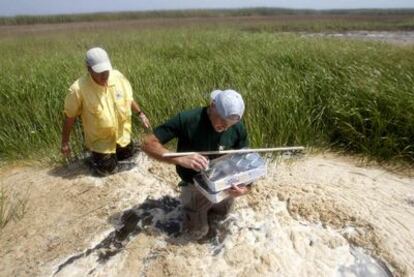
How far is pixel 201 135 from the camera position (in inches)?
113

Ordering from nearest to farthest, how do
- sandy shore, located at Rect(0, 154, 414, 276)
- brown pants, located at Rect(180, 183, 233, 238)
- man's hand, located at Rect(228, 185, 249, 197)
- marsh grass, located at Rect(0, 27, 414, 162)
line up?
man's hand, located at Rect(228, 185, 249, 197), sandy shore, located at Rect(0, 154, 414, 276), brown pants, located at Rect(180, 183, 233, 238), marsh grass, located at Rect(0, 27, 414, 162)

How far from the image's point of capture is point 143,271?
10.0 feet

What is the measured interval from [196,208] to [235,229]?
14.0 inches

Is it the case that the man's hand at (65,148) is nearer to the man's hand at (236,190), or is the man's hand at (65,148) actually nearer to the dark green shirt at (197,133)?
the dark green shirt at (197,133)

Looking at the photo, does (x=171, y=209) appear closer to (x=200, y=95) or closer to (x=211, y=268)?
(x=211, y=268)

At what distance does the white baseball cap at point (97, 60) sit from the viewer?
3727 millimetres

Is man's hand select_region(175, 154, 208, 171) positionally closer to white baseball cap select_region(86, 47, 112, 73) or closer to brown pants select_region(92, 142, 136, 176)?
white baseball cap select_region(86, 47, 112, 73)

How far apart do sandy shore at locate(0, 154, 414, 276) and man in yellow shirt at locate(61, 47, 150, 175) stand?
30 cm

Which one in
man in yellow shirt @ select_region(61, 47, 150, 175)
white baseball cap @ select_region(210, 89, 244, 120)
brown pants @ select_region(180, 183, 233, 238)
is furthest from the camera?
man in yellow shirt @ select_region(61, 47, 150, 175)

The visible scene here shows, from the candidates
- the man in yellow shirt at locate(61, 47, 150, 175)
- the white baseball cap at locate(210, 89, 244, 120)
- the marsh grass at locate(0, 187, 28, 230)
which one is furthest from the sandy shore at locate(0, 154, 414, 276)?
the white baseball cap at locate(210, 89, 244, 120)

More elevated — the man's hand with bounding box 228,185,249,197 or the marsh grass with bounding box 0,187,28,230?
the man's hand with bounding box 228,185,249,197

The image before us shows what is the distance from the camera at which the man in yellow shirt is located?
3982mm

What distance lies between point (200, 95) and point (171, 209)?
1879 mm

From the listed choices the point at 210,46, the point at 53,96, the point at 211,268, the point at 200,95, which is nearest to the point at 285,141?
the point at 200,95
